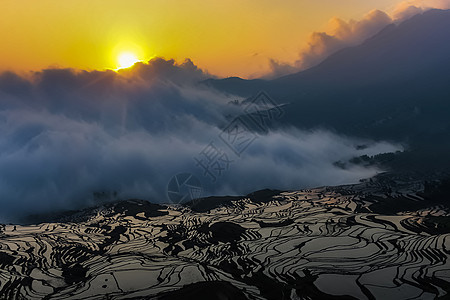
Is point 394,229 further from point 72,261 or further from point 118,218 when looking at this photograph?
point 118,218

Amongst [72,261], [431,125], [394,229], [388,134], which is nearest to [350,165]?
[388,134]

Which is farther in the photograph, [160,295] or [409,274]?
[409,274]

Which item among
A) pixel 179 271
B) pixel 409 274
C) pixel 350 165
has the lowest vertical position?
pixel 409 274

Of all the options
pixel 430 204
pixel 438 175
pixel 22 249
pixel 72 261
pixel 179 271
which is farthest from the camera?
pixel 438 175

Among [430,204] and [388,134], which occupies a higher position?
[388,134]

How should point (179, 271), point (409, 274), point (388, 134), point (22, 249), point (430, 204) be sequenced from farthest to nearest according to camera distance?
point (388, 134)
point (430, 204)
point (22, 249)
point (179, 271)
point (409, 274)

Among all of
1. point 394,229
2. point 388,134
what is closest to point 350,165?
point 388,134

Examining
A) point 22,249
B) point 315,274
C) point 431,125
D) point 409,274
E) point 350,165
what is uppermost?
point 431,125

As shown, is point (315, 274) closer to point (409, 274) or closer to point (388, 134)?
point (409, 274)

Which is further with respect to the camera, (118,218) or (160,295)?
(118,218)

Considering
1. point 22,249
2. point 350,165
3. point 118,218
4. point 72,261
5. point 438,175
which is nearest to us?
point 72,261
